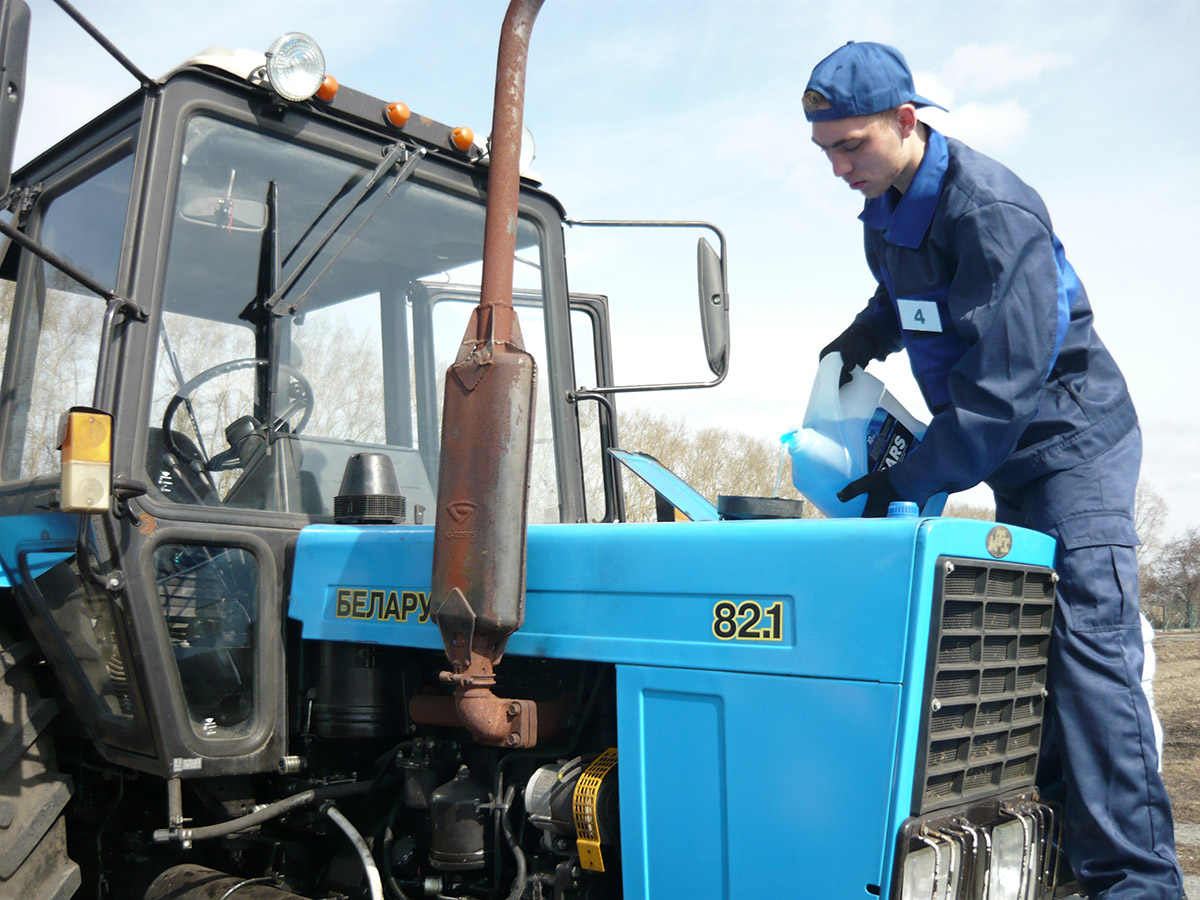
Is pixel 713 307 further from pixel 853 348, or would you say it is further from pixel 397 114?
pixel 397 114

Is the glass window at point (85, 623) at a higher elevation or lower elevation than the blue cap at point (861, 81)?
lower

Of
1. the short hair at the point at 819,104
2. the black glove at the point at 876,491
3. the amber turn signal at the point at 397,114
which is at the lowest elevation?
the black glove at the point at 876,491

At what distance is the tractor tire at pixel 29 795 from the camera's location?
2602mm

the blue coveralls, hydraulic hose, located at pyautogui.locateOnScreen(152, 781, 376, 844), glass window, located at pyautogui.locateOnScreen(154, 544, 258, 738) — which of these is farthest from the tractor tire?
the blue coveralls

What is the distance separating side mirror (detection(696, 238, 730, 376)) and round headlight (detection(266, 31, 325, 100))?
3.64ft

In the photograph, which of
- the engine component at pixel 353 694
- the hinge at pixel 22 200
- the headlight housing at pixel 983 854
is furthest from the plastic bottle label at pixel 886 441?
the hinge at pixel 22 200

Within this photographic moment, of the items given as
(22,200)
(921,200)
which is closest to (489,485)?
(921,200)

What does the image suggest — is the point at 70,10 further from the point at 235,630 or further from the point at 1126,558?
the point at 1126,558

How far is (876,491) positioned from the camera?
7.50ft

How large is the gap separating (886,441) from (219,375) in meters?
1.59

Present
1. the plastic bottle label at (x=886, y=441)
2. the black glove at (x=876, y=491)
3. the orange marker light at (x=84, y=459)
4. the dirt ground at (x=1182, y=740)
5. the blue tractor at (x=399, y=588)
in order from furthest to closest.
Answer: the dirt ground at (x=1182, y=740)
the plastic bottle label at (x=886, y=441)
the black glove at (x=876, y=491)
the orange marker light at (x=84, y=459)
the blue tractor at (x=399, y=588)

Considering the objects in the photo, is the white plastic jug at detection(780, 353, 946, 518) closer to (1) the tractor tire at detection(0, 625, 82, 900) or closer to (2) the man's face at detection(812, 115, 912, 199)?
(2) the man's face at detection(812, 115, 912, 199)

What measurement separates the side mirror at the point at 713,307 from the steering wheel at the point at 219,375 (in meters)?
1.09

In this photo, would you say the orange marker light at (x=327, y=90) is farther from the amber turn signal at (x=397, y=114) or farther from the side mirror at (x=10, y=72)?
the side mirror at (x=10, y=72)
